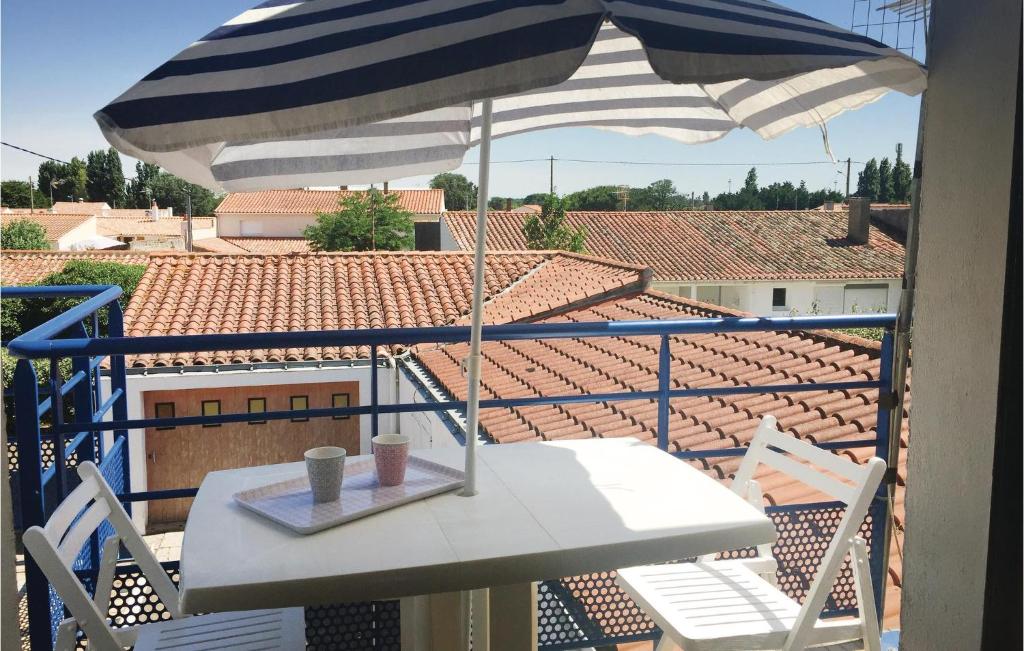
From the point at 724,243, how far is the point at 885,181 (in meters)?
32.7

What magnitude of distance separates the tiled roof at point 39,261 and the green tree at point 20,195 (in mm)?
34907

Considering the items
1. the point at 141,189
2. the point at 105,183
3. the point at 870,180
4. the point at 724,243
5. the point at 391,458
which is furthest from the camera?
the point at 105,183

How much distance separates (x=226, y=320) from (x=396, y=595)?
474 inches

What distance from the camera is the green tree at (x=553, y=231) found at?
97.9ft

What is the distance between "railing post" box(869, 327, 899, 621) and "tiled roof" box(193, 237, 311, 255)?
43305mm

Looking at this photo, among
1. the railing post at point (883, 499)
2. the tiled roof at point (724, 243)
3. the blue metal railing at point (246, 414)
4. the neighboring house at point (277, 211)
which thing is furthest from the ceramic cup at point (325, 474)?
the neighboring house at point (277, 211)

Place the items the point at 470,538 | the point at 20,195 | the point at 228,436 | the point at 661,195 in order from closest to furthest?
the point at 470,538 < the point at 228,436 < the point at 661,195 < the point at 20,195

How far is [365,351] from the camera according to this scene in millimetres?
13391

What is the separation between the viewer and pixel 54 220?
44531 millimetres

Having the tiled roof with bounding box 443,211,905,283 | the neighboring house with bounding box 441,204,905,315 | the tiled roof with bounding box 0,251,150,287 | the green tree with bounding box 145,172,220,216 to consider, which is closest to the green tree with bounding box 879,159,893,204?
the tiled roof with bounding box 443,211,905,283

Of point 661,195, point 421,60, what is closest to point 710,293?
point 661,195

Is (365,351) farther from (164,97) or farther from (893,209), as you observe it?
(893,209)

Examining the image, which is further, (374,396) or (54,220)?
(54,220)

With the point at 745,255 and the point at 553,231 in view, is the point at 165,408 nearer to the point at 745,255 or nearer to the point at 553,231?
the point at 553,231
